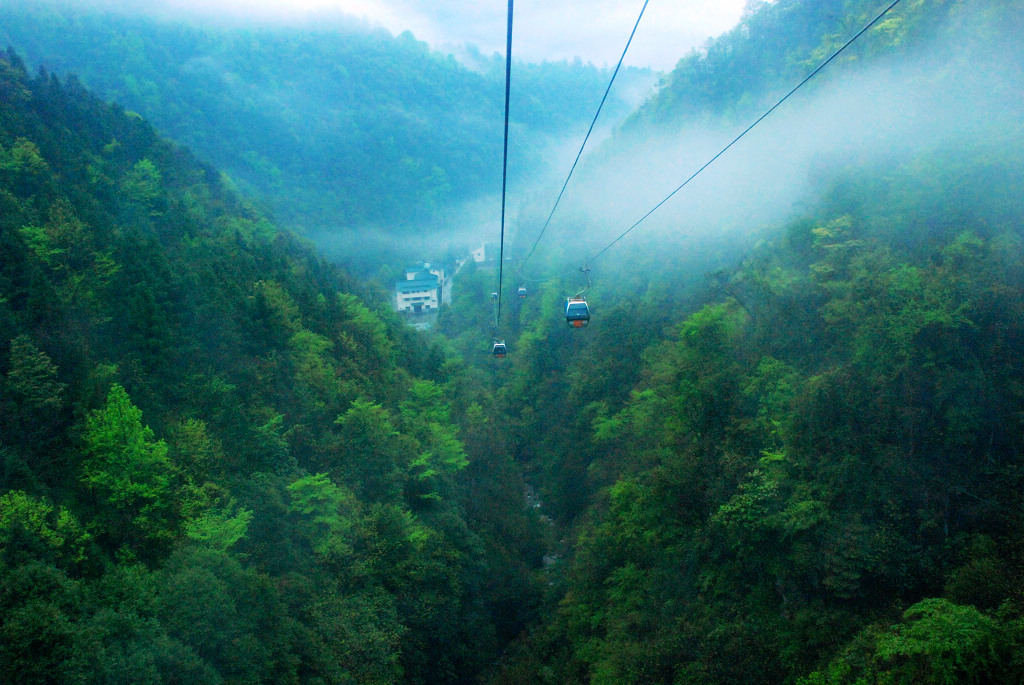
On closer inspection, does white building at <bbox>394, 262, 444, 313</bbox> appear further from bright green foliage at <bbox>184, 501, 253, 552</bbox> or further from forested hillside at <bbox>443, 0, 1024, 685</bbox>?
bright green foliage at <bbox>184, 501, 253, 552</bbox>

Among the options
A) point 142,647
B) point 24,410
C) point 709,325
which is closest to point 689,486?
point 709,325

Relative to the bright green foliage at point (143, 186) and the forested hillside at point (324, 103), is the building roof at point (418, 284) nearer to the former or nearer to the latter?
the forested hillside at point (324, 103)

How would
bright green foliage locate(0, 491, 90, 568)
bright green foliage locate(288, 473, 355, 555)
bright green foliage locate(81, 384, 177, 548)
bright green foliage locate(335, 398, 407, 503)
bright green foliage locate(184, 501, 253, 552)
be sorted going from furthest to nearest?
bright green foliage locate(335, 398, 407, 503) < bright green foliage locate(288, 473, 355, 555) < bright green foliage locate(81, 384, 177, 548) < bright green foliage locate(184, 501, 253, 552) < bright green foliage locate(0, 491, 90, 568)

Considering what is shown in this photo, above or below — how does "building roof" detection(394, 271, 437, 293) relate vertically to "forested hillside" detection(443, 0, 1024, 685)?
above

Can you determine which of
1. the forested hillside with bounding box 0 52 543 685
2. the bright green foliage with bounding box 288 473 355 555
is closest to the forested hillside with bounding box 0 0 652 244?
the forested hillside with bounding box 0 52 543 685

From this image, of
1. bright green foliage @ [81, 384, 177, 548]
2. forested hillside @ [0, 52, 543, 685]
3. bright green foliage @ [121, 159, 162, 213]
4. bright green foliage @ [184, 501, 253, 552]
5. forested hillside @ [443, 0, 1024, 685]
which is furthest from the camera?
bright green foliage @ [121, 159, 162, 213]

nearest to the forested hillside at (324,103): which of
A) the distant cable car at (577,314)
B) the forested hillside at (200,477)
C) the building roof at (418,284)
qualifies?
the building roof at (418,284)

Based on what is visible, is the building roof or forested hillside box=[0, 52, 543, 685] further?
the building roof

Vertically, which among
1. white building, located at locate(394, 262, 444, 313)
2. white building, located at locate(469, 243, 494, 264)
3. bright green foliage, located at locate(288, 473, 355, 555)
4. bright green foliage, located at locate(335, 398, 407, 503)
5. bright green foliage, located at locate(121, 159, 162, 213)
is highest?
white building, located at locate(469, 243, 494, 264)

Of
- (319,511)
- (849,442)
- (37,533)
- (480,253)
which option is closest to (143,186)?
(319,511)
